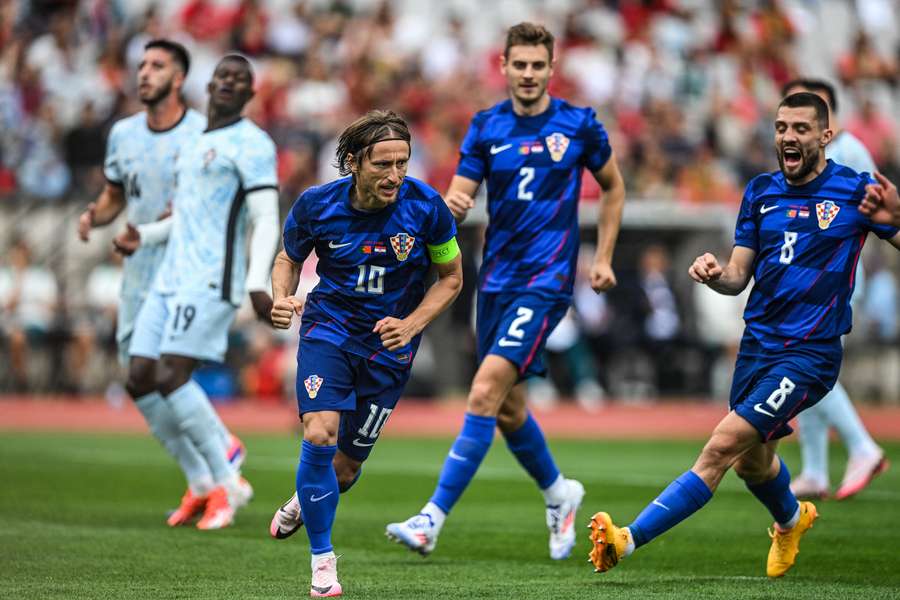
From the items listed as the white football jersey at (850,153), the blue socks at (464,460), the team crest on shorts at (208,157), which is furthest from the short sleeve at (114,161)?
the white football jersey at (850,153)

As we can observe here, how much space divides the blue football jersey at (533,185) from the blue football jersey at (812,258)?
167cm

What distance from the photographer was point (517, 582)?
23.6 ft

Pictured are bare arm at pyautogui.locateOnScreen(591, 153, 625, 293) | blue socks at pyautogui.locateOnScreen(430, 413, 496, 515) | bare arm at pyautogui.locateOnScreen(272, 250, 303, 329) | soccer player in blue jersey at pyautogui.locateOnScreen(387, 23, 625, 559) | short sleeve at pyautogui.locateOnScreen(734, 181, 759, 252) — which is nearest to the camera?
bare arm at pyautogui.locateOnScreen(272, 250, 303, 329)

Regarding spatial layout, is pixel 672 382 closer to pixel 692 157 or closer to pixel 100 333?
pixel 692 157

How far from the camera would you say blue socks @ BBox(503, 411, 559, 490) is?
8734 mm

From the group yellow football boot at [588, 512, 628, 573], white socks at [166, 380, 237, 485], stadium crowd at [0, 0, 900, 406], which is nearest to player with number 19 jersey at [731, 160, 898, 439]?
yellow football boot at [588, 512, 628, 573]

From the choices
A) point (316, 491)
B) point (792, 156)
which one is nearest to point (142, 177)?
point (316, 491)

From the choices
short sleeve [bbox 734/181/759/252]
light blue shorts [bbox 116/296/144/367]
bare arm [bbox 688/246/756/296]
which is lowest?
light blue shorts [bbox 116/296/144/367]

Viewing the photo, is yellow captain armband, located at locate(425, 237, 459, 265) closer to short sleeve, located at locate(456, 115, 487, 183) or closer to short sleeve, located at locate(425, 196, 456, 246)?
short sleeve, located at locate(425, 196, 456, 246)

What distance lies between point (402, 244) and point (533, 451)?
2.07m

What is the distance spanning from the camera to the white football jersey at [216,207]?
946 cm

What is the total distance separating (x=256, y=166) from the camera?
31.0 ft

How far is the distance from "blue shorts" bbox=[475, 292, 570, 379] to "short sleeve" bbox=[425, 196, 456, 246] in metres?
1.33

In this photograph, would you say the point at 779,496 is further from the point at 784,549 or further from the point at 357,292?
the point at 357,292
